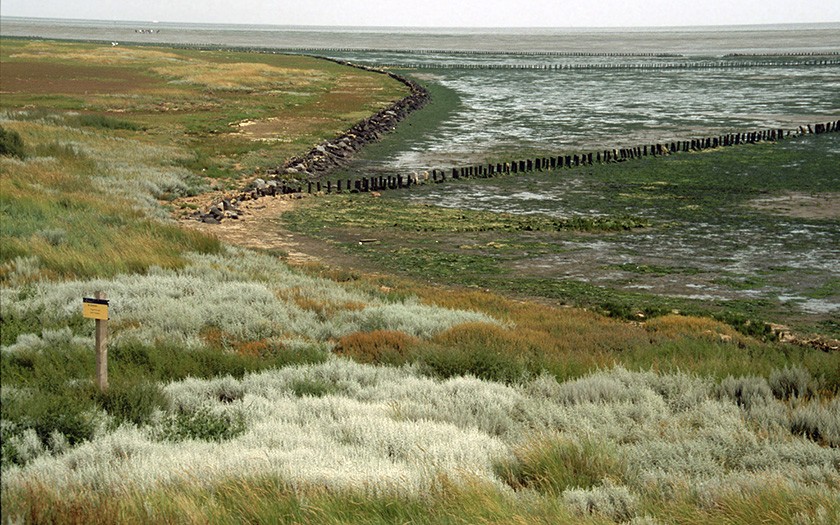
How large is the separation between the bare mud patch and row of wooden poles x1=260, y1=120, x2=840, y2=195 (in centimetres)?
1029

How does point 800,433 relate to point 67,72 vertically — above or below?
below

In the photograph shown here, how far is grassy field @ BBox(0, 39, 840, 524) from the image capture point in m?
5.97

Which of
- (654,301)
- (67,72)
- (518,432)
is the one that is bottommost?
(654,301)

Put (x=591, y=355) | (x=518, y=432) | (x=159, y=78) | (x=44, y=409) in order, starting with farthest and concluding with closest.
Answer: (x=159, y=78) < (x=591, y=355) < (x=518, y=432) < (x=44, y=409)

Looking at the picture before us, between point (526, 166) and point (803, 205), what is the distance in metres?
12.6

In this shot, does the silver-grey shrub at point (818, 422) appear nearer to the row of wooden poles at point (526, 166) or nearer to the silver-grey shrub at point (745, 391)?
the silver-grey shrub at point (745, 391)

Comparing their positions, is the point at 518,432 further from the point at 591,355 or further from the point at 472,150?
the point at 472,150

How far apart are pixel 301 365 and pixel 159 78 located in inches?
2967

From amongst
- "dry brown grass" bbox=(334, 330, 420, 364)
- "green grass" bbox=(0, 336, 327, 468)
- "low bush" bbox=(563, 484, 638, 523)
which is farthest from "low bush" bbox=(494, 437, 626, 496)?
"dry brown grass" bbox=(334, 330, 420, 364)

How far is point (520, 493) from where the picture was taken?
6.52 metres

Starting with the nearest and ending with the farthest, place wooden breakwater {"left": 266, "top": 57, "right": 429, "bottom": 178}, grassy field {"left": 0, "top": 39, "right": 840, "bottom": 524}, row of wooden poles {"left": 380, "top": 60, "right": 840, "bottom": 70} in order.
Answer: grassy field {"left": 0, "top": 39, "right": 840, "bottom": 524} < wooden breakwater {"left": 266, "top": 57, "right": 429, "bottom": 178} < row of wooden poles {"left": 380, "top": 60, "right": 840, "bottom": 70}

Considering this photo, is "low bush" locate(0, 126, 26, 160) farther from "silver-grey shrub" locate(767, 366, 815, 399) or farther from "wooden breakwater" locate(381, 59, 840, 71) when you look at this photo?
"wooden breakwater" locate(381, 59, 840, 71)

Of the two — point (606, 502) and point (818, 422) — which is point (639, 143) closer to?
point (818, 422)

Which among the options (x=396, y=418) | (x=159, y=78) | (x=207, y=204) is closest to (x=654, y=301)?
(x=396, y=418)
